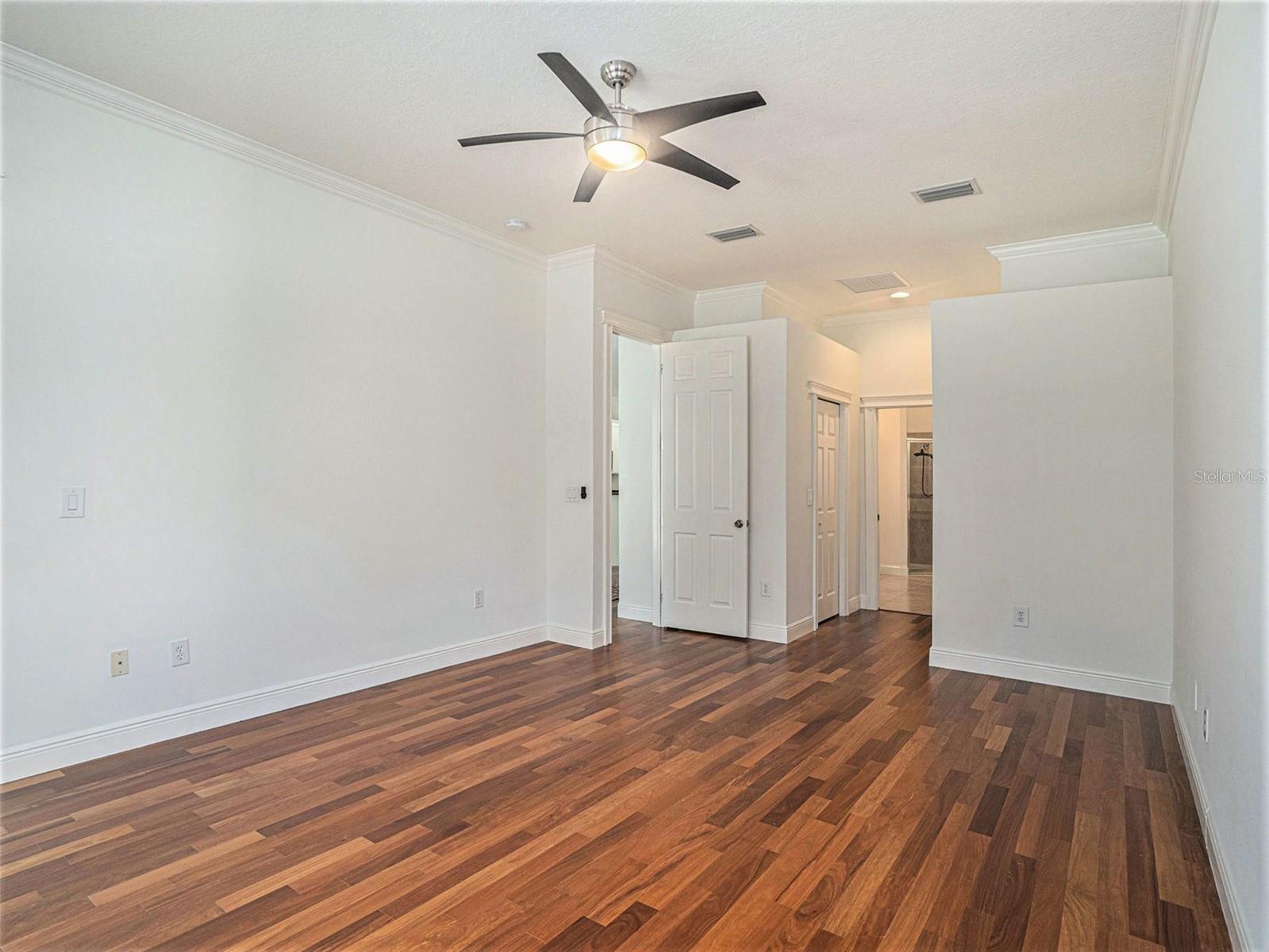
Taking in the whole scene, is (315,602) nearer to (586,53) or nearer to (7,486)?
(7,486)

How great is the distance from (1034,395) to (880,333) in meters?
2.58

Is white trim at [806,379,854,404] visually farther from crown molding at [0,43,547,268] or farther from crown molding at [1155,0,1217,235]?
crown molding at [0,43,547,268]

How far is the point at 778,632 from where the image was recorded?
18.0 feet

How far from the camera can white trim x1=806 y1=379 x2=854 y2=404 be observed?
593 centimetres

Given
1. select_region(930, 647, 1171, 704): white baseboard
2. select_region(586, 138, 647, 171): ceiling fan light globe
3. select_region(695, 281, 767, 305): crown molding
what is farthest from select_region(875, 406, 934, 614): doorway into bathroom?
Result: select_region(586, 138, 647, 171): ceiling fan light globe

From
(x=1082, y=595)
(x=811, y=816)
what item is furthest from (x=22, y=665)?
(x=1082, y=595)

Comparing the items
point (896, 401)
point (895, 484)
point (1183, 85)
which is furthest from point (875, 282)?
point (895, 484)

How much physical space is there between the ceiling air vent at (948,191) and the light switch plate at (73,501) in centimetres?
446

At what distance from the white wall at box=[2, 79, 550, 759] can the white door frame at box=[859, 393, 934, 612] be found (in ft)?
12.5

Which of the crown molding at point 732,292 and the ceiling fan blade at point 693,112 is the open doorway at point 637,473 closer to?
the crown molding at point 732,292

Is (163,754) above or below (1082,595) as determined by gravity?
below

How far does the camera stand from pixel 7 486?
2.82 m

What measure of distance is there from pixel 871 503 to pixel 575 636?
3374mm

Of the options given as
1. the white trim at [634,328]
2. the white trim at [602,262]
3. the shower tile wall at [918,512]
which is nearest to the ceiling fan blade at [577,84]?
the white trim at [602,262]
